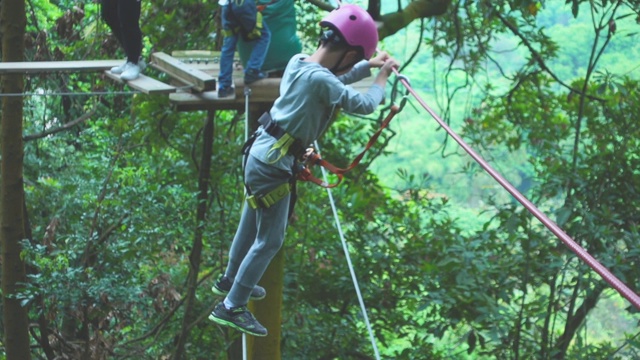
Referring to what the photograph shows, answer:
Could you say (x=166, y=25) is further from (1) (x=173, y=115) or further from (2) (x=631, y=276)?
(2) (x=631, y=276)

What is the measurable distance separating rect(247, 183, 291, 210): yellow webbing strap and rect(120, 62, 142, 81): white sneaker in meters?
1.74

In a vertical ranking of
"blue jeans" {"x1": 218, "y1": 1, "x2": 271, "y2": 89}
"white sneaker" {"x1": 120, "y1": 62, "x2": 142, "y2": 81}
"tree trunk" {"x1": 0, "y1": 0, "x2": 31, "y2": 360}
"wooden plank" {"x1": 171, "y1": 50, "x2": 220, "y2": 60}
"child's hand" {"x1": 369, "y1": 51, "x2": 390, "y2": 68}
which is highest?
"child's hand" {"x1": 369, "y1": 51, "x2": 390, "y2": 68}

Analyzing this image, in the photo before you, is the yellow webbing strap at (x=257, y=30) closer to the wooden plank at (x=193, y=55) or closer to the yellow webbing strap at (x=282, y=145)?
the wooden plank at (x=193, y=55)

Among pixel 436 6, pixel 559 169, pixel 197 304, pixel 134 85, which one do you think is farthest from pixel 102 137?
pixel 559 169

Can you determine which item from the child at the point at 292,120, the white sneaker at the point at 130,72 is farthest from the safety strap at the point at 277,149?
the white sneaker at the point at 130,72

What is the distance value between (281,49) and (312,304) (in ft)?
7.77

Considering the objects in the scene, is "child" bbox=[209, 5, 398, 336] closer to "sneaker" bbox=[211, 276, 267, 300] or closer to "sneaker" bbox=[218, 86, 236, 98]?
"sneaker" bbox=[211, 276, 267, 300]

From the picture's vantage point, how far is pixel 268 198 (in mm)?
2785

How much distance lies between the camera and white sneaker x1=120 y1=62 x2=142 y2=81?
14.1 ft

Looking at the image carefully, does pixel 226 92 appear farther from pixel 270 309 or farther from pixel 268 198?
pixel 268 198

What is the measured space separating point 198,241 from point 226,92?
1565 millimetres

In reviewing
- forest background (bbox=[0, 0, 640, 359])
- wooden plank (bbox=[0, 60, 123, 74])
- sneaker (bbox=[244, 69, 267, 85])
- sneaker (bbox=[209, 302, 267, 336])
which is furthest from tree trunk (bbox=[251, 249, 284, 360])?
sneaker (bbox=[209, 302, 267, 336])

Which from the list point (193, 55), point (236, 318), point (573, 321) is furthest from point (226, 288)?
point (573, 321)

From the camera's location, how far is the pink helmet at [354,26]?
8.79 ft
